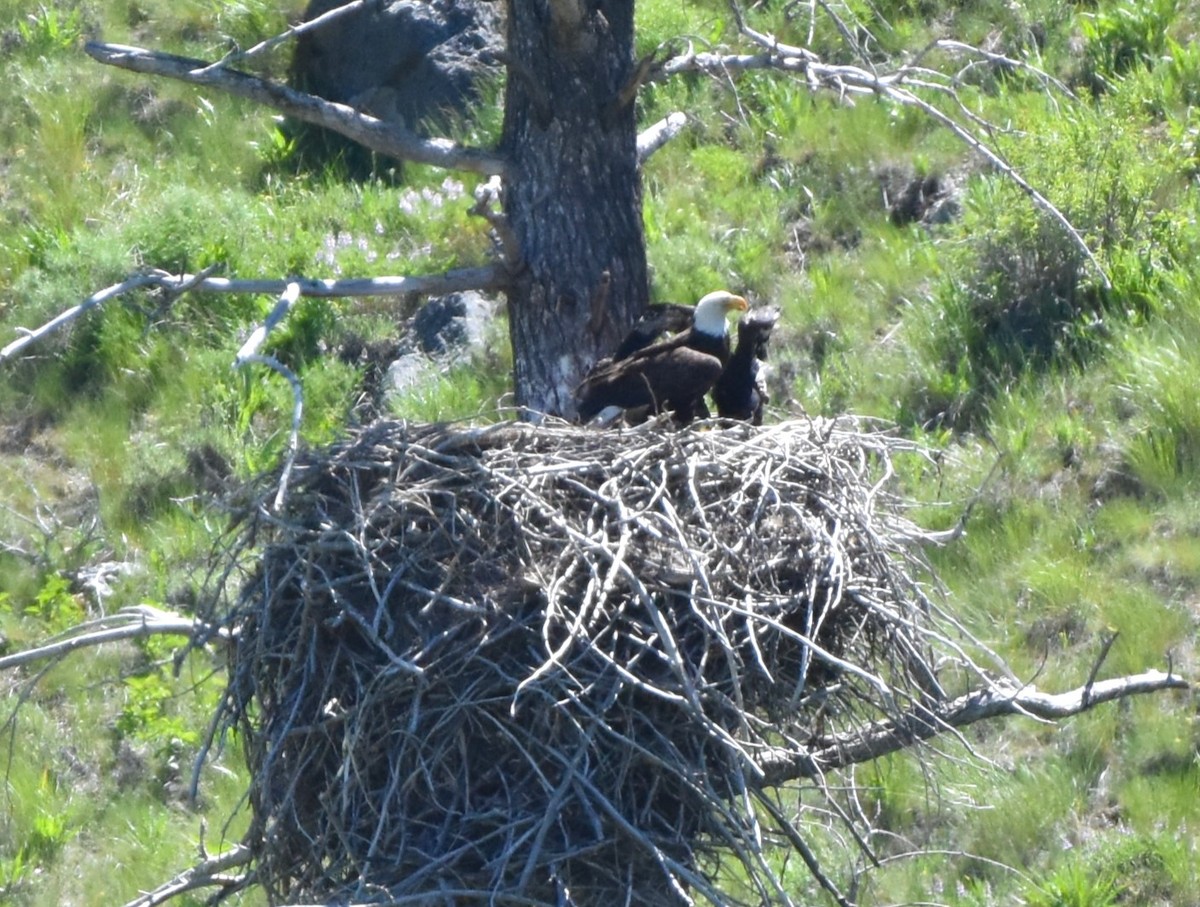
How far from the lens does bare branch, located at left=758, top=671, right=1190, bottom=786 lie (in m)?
5.02

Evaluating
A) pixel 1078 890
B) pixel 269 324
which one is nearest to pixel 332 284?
pixel 269 324

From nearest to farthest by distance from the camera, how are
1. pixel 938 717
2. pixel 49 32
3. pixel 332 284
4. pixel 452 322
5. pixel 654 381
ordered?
pixel 938 717, pixel 654 381, pixel 332 284, pixel 452 322, pixel 49 32

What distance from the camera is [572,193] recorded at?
20.6ft

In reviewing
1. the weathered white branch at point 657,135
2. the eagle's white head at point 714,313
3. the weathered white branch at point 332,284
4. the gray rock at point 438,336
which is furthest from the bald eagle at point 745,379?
the gray rock at point 438,336

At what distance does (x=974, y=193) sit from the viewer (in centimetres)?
987

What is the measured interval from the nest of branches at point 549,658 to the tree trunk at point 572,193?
1.23m

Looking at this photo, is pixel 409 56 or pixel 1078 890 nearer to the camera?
pixel 1078 890

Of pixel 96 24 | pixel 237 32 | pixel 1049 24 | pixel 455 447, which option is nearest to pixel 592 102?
pixel 455 447

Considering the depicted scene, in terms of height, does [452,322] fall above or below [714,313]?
below

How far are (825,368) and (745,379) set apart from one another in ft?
10.8

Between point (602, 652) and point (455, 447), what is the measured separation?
3.13 ft

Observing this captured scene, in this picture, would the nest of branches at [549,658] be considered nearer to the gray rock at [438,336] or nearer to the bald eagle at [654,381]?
the bald eagle at [654,381]

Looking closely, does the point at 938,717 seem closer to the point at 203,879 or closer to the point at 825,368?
the point at 203,879

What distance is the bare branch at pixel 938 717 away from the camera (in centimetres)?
502
